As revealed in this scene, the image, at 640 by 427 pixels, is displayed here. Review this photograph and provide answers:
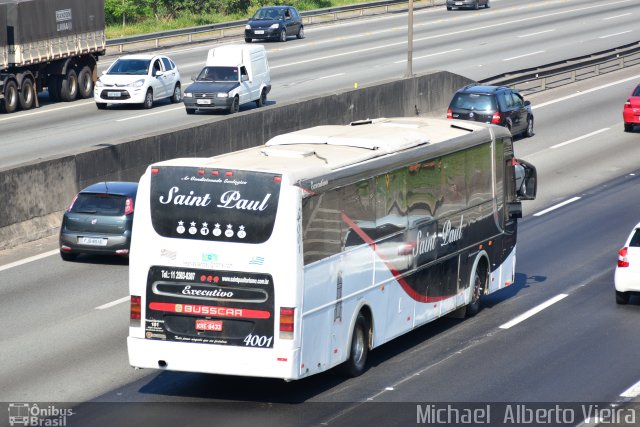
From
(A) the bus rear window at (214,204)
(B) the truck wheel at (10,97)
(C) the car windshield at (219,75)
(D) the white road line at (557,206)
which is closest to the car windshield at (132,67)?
(C) the car windshield at (219,75)

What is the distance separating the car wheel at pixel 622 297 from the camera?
18.9m

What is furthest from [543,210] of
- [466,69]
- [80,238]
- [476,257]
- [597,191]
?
[466,69]

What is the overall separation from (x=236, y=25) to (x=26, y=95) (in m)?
25.5

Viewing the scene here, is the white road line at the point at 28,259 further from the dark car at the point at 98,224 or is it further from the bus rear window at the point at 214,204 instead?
the bus rear window at the point at 214,204

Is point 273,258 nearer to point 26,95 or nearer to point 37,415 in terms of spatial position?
point 37,415

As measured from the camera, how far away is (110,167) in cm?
2573

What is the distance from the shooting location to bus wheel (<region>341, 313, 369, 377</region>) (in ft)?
48.4

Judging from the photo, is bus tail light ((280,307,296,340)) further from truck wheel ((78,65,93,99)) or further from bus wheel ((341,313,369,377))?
truck wheel ((78,65,93,99))

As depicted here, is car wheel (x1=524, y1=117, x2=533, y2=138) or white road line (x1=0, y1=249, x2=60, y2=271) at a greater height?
white road line (x1=0, y1=249, x2=60, y2=271)

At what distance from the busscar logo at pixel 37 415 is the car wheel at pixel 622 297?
9240mm

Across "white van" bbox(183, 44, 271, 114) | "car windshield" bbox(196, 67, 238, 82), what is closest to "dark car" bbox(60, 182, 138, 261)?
"white van" bbox(183, 44, 271, 114)

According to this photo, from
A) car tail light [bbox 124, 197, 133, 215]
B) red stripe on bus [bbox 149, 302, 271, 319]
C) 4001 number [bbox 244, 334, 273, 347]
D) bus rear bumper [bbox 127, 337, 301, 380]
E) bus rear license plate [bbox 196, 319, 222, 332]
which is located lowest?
car tail light [bbox 124, 197, 133, 215]

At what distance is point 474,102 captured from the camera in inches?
1448

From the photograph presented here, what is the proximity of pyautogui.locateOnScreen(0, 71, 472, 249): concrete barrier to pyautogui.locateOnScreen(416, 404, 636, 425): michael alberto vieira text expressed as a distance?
38.7 feet
